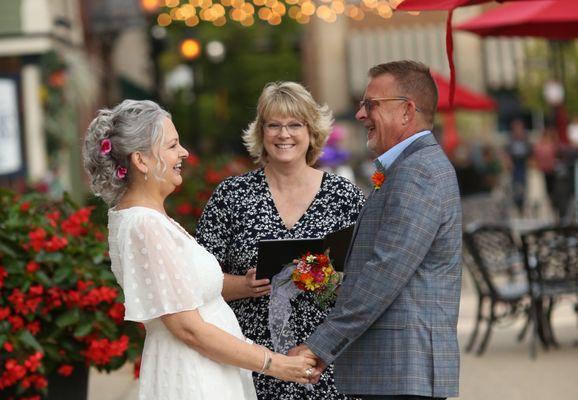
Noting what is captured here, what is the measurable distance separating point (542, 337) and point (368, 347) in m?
6.37

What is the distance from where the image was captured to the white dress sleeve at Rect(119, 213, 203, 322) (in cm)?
382

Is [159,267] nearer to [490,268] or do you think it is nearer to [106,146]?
[106,146]

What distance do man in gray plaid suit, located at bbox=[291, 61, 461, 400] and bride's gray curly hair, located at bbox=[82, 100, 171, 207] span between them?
740 mm

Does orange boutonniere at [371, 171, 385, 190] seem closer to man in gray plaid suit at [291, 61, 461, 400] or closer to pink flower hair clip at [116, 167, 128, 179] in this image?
man in gray plaid suit at [291, 61, 461, 400]

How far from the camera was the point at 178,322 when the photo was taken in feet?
12.7

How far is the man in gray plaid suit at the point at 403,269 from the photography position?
3828 millimetres

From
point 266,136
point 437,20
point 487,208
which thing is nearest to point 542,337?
point 266,136

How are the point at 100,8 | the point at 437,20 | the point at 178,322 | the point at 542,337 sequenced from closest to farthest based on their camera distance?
Result: the point at 178,322, the point at 542,337, the point at 100,8, the point at 437,20

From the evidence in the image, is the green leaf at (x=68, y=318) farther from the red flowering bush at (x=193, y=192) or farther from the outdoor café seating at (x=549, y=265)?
the red flowering bush at (x=193, y=192)

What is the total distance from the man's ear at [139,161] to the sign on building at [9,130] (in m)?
11.1

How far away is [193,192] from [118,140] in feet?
30.4

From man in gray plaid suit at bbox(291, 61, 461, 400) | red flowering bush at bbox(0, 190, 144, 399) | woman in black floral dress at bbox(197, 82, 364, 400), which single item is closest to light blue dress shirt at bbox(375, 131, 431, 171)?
man in gray plaid suit at bbox(291, 61, 461, 400)

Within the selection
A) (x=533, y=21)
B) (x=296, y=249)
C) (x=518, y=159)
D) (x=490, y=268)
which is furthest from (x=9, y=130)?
(x=518, y=159)

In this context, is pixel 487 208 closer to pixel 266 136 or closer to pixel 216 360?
pixel 266 136
